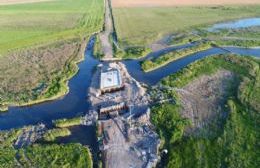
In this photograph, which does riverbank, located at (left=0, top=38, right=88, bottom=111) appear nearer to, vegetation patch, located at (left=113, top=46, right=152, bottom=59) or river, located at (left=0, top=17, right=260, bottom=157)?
river, located at (left=0, top=17, right=260, bottom=157)

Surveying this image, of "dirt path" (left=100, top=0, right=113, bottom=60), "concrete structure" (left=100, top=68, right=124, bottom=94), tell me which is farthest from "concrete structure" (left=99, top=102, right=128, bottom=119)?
"dirt path" (left=100, top=0, right=113, bottom=60)

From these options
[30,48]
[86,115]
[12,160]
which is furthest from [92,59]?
[12,160]

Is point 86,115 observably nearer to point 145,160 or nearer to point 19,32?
point 145,160

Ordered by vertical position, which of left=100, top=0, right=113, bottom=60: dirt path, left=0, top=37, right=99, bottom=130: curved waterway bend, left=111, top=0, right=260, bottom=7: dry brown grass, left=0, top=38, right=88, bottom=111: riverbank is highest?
left=111, top=0, right=260, bottom=7: dry brown grass

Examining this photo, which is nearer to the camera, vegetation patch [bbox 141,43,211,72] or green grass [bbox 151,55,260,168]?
green grass [bbox 151,55,260,168]

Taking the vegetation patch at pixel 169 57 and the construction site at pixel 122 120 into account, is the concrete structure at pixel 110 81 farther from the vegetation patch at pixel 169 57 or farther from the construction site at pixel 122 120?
the vegetation patch at pixel 169 57

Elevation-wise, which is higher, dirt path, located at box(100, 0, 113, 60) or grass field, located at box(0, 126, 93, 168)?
dirt path, located at box(100, 0, 113, 60)

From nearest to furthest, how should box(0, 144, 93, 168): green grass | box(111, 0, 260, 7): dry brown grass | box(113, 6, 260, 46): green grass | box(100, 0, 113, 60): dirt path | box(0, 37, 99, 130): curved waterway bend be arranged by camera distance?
box(0, 144, 93, 168): green grass, box(0, 37, 99, 130): curved waterway bend, box(100, 0, 113, 60): dirt path, box(113, 6, 260, 46): green grass, box(111, 0, 260, 7): dry brown grass
